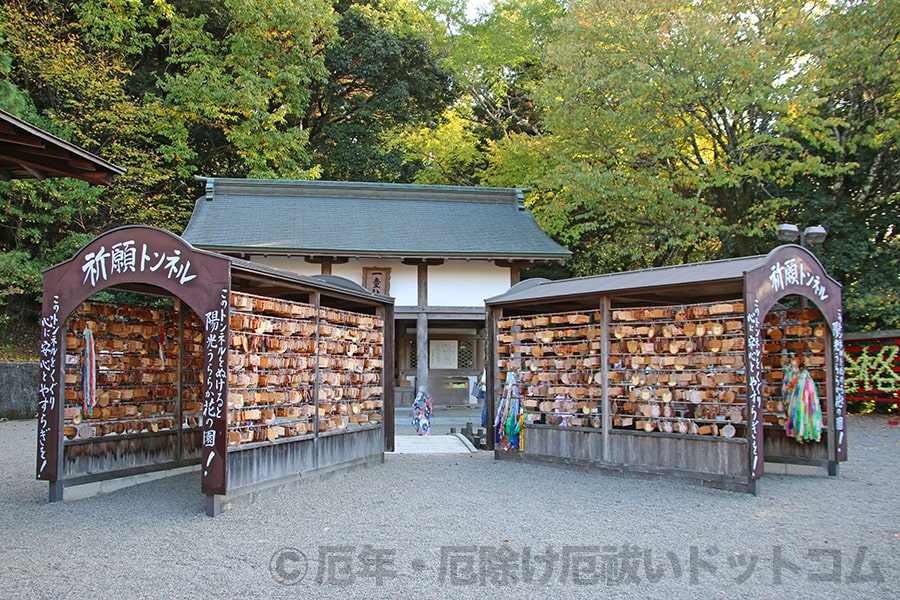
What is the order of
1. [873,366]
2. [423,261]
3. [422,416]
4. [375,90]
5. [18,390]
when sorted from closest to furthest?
1. [422,416]
2. [873,366]
3. [18,390]
4. [423,261]
5. [375,90]

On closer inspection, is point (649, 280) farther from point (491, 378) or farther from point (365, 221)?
point (365, 221)

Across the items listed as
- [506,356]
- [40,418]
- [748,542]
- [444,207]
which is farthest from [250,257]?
[748,542]

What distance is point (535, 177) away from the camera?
23.6m

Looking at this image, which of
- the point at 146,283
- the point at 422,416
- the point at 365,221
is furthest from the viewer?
the point at 365,221

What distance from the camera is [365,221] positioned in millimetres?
20281

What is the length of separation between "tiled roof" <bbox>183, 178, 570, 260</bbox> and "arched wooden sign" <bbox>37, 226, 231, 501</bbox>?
10.1 metres

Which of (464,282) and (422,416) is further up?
(464,282)

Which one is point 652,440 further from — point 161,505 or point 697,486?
point 161,505

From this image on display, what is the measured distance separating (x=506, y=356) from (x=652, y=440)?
2899 mm

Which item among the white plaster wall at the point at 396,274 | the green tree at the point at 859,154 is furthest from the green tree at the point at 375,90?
the green tree at the point at 859,154

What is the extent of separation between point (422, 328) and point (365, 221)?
3764mm

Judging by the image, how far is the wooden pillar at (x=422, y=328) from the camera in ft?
61.5

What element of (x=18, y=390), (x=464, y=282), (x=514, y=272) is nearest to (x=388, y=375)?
(x=464, y=282)

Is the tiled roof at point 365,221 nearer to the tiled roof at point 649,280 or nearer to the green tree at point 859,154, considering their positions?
the green tree at point 859,154
